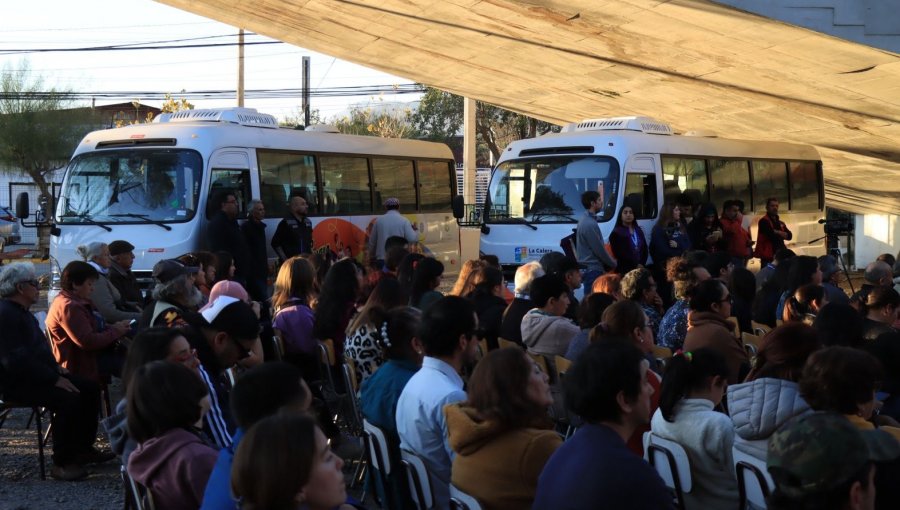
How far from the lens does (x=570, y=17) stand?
55.5 ft

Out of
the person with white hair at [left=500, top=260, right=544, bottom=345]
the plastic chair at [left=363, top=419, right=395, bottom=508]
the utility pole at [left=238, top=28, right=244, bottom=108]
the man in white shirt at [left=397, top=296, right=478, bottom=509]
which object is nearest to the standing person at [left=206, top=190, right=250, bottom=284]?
the person with white hair at [left=500, top=260, right=544, bottom=345]

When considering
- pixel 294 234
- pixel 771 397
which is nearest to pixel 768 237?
pixel 294 234

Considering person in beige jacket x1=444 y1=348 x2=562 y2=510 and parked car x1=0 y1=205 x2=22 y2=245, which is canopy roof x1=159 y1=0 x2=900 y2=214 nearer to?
person in beige jacket x1=444 y1=348 x2=562 y2=510

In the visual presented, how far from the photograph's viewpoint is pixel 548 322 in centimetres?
717

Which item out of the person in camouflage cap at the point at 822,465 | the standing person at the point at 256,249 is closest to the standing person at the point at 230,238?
the standing person at the point at 256,249

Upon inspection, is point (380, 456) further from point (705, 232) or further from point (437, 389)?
point (705, 232)

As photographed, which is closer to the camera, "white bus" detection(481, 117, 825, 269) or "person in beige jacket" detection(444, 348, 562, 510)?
"person in beige jacket" detection(444, 348, 562, 510)

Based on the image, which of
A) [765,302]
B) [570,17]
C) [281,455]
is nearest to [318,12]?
[570,17]

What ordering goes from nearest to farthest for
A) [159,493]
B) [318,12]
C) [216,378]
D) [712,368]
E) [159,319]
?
[159,493], [712,368], [216,378], [159,319], [318,12]

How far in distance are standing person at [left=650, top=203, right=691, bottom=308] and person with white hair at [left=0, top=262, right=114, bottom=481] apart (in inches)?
334

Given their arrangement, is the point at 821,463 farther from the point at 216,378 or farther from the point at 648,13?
the point at 648,13

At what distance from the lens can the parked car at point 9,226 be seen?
135 ft

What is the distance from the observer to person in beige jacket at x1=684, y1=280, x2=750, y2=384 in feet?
21.1

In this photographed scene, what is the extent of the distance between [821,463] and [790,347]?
96.3 inches
